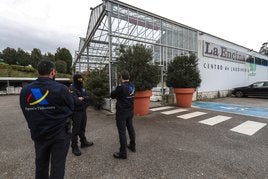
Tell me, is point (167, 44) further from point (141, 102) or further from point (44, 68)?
point (44, 68)

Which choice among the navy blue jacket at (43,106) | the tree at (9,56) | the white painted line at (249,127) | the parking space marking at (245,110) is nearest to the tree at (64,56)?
the tree at (9,56)

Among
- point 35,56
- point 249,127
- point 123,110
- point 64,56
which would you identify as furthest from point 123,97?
point 35,56

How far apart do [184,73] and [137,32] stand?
3.34 metres

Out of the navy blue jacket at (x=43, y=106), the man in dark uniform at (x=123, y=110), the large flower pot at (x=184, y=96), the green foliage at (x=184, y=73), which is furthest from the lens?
the large flower pot at (x=184, y=96)

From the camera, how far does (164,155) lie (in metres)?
3.05

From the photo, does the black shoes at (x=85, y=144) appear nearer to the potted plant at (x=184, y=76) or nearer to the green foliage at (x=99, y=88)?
the green foliage at (x=99, y=88)

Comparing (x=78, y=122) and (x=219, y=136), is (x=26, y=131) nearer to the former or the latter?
(x=78, y=122)

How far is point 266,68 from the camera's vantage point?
18812 millimetres

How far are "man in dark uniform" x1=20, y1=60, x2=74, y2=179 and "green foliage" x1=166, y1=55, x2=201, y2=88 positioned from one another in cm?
656

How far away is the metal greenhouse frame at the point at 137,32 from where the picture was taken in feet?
22.6

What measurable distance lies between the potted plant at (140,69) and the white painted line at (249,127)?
10.3 feet

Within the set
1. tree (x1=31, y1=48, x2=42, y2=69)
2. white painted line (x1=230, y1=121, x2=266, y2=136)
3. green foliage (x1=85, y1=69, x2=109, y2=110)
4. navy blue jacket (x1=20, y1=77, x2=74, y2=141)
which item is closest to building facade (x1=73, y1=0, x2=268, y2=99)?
green foliage (x1=85, y1=69, x2=109, y2=110)

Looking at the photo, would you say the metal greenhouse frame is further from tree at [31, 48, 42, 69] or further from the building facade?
tree at [31, 48, 42, 69]

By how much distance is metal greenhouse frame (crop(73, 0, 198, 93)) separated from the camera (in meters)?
6.90
